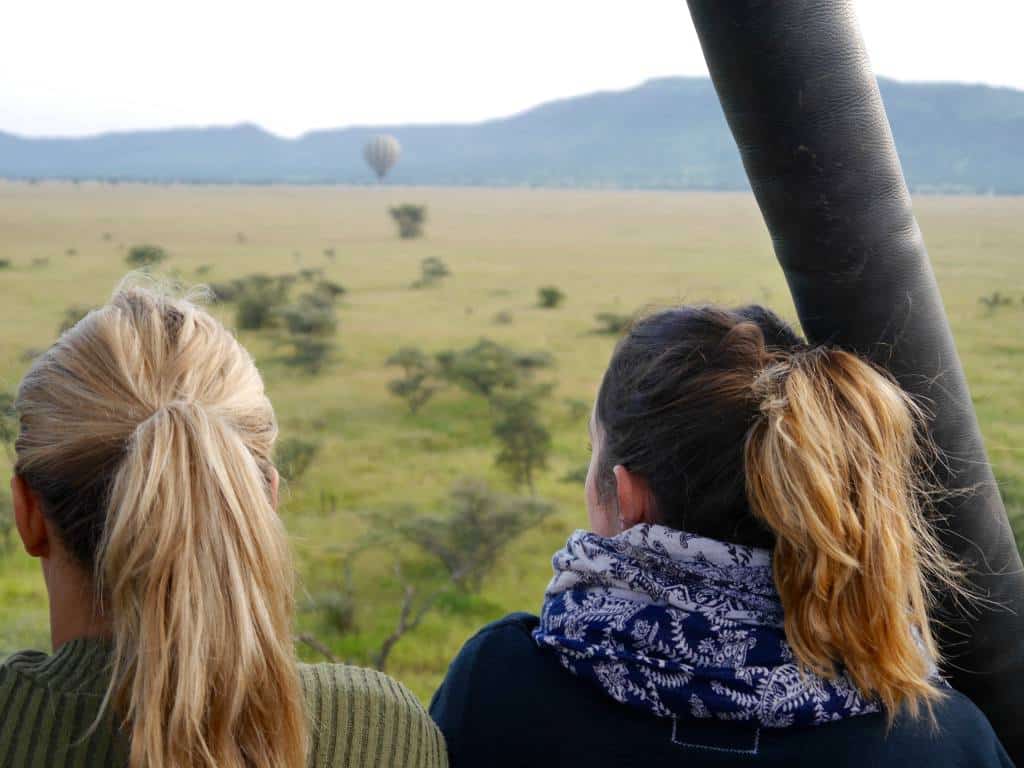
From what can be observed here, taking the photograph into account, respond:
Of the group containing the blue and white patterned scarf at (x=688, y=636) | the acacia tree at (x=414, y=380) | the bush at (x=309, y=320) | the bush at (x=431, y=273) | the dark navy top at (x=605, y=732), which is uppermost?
the blue and white patterned scarf at (x=688, y=636)

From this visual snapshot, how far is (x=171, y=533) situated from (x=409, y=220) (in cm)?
4868

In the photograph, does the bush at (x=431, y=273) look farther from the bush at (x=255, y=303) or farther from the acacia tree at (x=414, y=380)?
the acacia tree at (x=414, y=380)

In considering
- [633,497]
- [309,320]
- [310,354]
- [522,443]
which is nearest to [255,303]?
[309,320]

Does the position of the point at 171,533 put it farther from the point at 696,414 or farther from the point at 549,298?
the point at 549,298

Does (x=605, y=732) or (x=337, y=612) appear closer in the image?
(x=605, y=732)

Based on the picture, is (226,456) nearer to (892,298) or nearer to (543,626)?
(543,626)

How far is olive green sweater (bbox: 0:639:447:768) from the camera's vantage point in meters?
1.17

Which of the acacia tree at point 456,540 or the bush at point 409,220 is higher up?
the bush at point 409,220

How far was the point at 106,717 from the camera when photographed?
118 centimetres

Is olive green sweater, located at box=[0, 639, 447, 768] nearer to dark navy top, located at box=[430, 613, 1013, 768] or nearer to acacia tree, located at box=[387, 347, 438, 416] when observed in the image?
dark navy top, located at box=[430, 613, 1013, 768]

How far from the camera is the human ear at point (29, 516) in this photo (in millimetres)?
1280

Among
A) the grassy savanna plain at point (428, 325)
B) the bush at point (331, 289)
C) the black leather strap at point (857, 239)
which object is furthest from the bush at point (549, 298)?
the black leather strap at point (857, 239)

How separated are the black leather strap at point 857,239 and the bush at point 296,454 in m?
9.71

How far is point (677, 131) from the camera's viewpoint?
6644 inches
